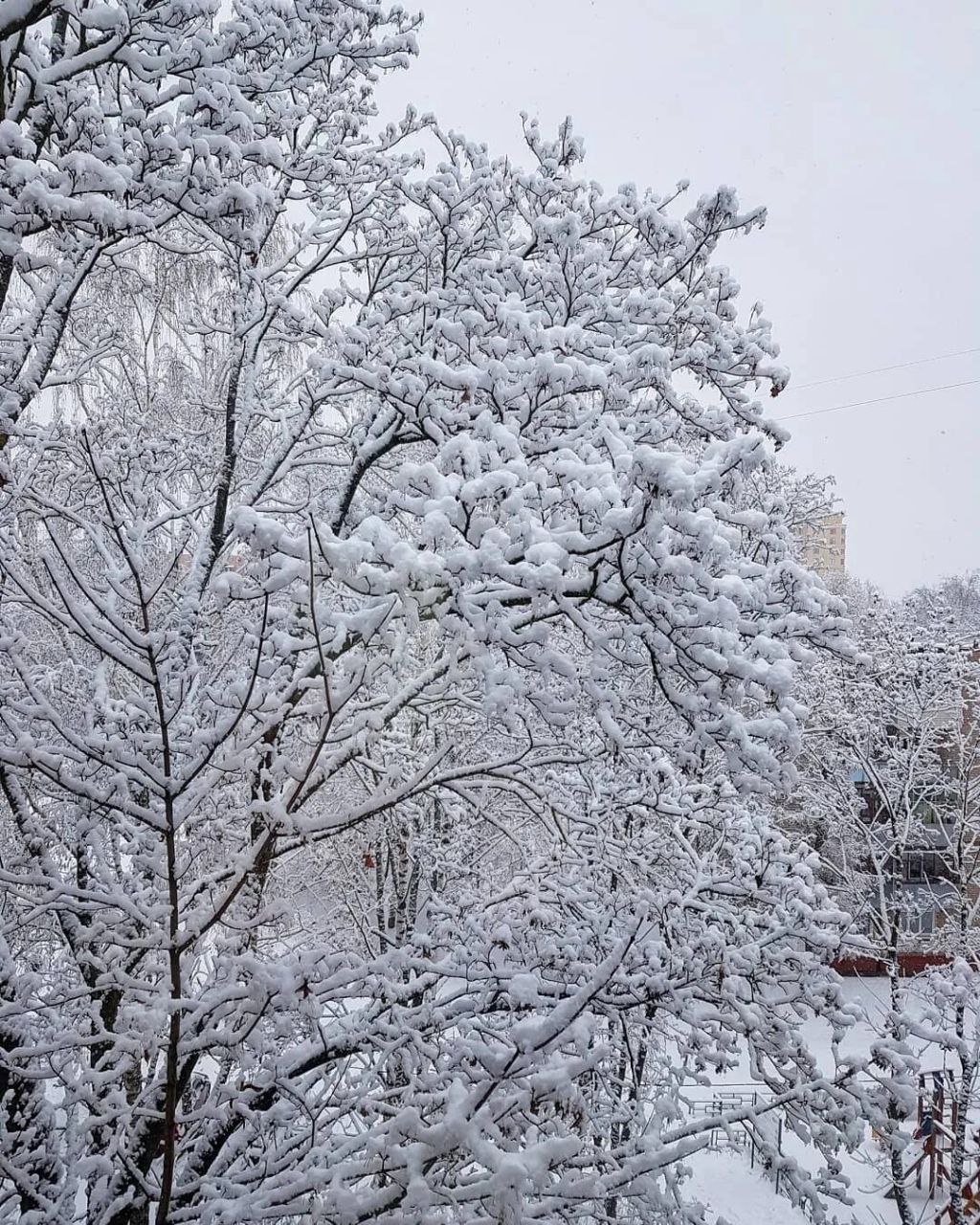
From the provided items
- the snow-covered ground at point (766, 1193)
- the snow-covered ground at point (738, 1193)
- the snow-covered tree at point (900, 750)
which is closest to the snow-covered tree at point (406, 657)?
the snow-covered tree at point (900, 750)

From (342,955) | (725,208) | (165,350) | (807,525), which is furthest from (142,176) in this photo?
(807,525)

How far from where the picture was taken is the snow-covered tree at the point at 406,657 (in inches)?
97.9

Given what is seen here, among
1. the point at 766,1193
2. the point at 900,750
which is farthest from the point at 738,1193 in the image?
the point at 900,750

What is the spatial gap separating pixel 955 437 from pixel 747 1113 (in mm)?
95318

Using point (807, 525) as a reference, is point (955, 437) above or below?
above

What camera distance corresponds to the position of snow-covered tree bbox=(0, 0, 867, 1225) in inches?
97.9

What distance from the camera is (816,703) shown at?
10.3m

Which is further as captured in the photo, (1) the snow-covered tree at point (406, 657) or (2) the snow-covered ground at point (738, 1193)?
(2) the snow-covered ground at point (738, 1193)

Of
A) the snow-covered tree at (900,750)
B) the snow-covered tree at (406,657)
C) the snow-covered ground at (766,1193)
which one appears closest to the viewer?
the snow-covered tree at (406,657)

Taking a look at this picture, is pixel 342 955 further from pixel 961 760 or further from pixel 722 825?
pixel 961 760

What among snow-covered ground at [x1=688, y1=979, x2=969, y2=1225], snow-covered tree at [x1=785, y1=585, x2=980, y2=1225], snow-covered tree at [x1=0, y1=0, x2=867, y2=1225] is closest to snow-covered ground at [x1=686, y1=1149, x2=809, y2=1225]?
snow-covered ground at [x1=688, y1=979, x2=969, y2=1225]

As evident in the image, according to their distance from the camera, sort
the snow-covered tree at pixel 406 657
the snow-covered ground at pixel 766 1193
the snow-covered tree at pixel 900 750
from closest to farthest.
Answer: the snow-covered tree at pixel 406 657
the snow-covered tree at pixel 900 750
the snow-covered ground at pixel 766 1193

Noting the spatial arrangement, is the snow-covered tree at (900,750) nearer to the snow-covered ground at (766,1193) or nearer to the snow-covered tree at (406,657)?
the snow-covered ground at (766,1193)

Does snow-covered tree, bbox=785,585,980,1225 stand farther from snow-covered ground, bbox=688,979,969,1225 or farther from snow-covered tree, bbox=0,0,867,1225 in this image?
snow-covered tree, bbox=0,0,867,1225
